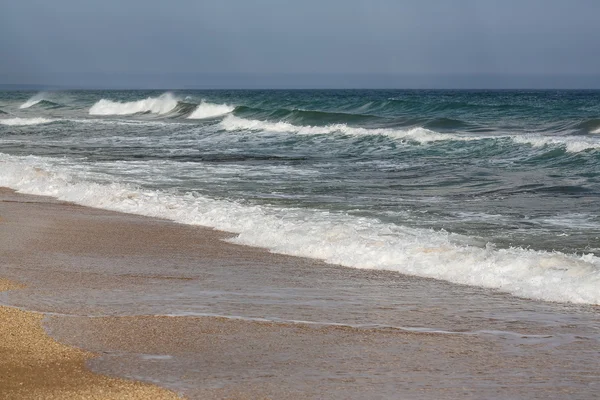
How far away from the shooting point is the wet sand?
4.77m

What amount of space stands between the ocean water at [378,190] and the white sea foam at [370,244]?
0.02 m

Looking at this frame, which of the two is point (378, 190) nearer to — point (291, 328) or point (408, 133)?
point (291, 328)

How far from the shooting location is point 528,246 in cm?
903

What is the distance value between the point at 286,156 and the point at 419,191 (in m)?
9.07

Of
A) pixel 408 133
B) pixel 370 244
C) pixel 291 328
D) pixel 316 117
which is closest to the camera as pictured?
pixel 291 328

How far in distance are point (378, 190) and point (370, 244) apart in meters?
5.73

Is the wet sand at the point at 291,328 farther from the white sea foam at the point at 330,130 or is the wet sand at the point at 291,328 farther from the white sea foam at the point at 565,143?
the white sea foam at the point at 330,130

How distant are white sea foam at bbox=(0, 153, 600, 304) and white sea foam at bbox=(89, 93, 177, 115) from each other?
1732 inches

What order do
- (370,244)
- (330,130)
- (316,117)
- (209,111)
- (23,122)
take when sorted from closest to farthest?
(370,244), (330,130), (316,117), (23,122), (209,111)

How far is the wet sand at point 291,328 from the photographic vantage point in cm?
477

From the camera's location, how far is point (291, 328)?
589cm

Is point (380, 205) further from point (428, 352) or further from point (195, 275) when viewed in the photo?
point (428, 352)

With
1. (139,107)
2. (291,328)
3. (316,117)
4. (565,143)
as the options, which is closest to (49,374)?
(291,328)

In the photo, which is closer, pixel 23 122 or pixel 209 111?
pixel 23 122
